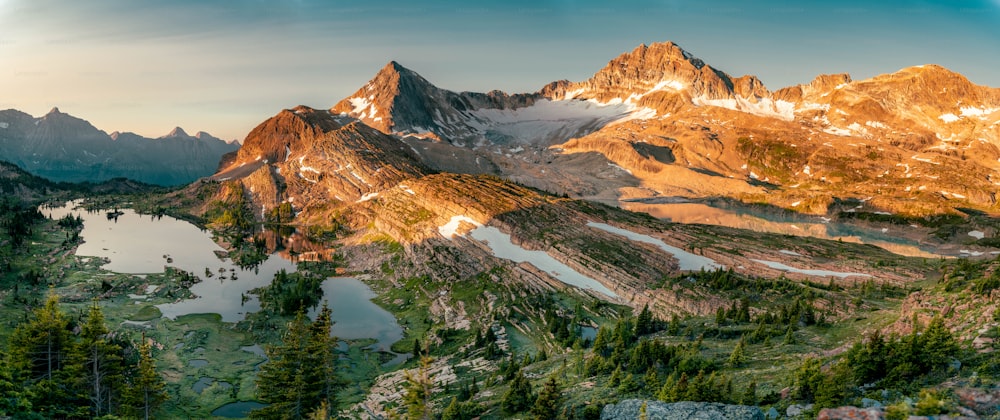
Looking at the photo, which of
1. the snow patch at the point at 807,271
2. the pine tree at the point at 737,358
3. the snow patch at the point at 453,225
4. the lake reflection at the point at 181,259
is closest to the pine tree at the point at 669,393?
the pine tree at the point at 737,358

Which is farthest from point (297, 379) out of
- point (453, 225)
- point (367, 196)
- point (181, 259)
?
point (367, 196)

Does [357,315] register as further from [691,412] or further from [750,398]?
[750,398]

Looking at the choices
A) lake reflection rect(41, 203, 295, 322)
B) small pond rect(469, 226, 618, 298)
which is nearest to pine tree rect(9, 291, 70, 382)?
lake reflection rect(41, 203, 295, 322)

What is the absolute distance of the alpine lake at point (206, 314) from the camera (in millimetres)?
50875

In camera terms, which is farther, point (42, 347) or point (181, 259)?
point (181, 259)

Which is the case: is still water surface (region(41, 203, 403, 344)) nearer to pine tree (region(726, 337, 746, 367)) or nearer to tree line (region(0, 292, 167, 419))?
tree line (region(0, 292, 167, 419))

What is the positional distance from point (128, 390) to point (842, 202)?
233741 millimetres

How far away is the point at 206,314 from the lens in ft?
235

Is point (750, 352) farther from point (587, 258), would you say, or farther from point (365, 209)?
point (365, 209)

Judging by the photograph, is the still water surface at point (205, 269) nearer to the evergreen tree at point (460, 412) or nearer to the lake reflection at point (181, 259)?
the lake reflection at point (181, 259)

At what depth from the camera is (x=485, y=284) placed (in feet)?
248

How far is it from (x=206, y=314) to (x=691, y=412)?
A: 7184cm

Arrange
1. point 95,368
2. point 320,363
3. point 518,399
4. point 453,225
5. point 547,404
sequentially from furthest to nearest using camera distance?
point 453,225, point 320,363, point 95,368, point 518,399, point 547,404

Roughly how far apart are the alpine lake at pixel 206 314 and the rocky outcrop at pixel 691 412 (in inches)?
1307
